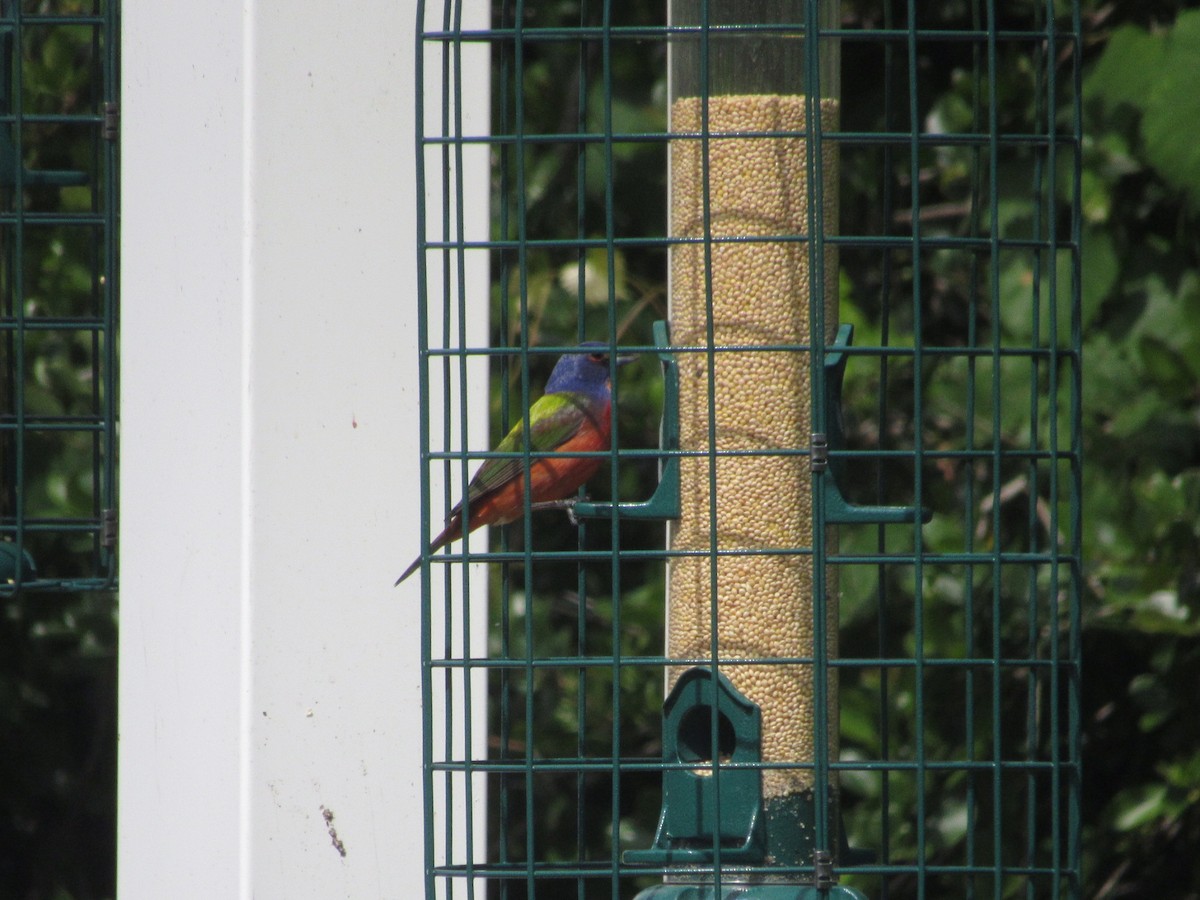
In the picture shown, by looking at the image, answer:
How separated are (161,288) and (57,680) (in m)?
3.14

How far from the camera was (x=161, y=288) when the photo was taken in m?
2.50

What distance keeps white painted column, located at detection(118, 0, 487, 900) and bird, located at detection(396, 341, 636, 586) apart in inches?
24.4

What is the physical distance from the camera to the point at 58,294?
4930mm

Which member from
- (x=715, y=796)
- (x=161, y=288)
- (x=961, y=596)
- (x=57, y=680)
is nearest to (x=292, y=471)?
(x=161, y=288)

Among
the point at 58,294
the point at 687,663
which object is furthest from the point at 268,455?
the point at 58,294

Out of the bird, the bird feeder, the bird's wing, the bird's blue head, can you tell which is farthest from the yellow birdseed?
the bird's blue head

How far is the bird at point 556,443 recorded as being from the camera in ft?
10.8

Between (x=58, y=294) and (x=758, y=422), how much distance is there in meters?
2.84

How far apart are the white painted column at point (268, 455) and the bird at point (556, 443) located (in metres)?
0.62

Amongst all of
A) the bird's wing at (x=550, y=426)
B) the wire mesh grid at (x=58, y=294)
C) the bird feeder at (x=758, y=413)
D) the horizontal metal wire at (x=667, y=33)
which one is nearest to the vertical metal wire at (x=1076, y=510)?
the horizontal metal wire at (x=667, y=33)

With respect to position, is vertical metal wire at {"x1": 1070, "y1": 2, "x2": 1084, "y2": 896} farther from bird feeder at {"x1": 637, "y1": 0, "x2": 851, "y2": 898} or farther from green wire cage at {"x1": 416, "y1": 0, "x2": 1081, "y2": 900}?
bird feeder at {"x1": 637, "y1": 0, "x2": 851, "y2": 898}

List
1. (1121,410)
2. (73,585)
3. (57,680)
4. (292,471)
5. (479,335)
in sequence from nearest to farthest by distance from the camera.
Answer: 1. (292,471)
2. (479,335)
3. (73,585)
4. (1121,410)
5. (57,680)

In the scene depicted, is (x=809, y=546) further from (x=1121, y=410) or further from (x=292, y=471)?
(x=1121, y=410)

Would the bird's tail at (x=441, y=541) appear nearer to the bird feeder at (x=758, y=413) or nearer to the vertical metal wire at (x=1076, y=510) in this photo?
the bird feeder at (x=758, y=413)
